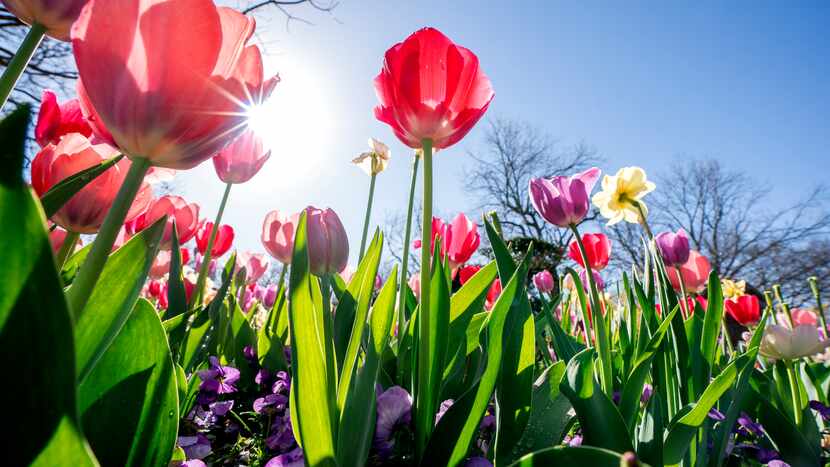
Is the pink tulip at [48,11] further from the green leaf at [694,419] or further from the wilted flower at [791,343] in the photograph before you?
the wilted flower at [791,343]

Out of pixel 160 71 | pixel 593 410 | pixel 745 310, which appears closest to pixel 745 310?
pixel 745 310

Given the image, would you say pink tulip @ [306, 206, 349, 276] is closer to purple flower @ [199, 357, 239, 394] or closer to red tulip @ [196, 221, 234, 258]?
purple flower @ [199, 357, 239, 394]

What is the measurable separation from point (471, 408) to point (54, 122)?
2.98 feet

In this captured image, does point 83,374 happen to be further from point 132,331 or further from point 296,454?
point 296,454

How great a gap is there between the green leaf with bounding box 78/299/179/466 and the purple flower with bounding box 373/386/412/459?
0.81 ft

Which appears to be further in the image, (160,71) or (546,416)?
(546,416)

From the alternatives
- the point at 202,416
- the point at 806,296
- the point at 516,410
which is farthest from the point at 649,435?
the point at 806,296

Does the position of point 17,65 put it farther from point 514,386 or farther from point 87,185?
point 514,386

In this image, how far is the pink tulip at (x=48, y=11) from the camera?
0.47 metres

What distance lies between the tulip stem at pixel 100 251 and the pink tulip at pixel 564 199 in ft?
2.79

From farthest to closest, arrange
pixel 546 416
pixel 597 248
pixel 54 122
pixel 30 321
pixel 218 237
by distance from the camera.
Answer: pixel 597 248, pixel 218 237, pixel 54 122, pixel 546 416, pixel 30 321

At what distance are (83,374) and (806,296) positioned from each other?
661 inches

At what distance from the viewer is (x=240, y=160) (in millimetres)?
1035

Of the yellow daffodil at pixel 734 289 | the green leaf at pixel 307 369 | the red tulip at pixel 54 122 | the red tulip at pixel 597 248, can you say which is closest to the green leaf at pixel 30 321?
the green leaf at pixel 307 369
